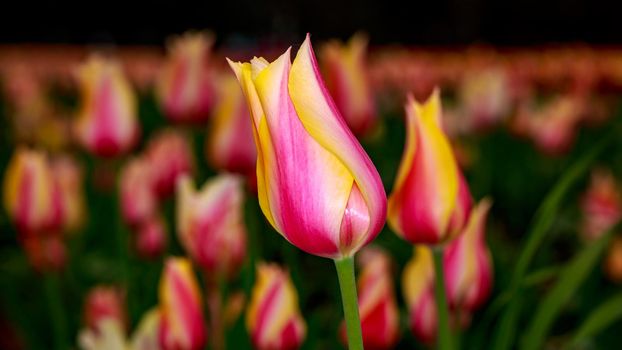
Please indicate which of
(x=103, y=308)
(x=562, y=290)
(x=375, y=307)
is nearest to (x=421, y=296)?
(x=375, y=307)

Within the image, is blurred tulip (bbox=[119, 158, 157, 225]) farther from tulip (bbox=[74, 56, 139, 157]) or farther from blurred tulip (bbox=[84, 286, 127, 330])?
blurred tulip (bbox=[84, 286, 127, 330])

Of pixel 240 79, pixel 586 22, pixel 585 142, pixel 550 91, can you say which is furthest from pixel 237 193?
pixel 586 22

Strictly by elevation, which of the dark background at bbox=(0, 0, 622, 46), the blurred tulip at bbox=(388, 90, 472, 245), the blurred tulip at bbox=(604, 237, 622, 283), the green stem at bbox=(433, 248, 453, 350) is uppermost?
the dark background at bbox=(0, 0, 622, 46)

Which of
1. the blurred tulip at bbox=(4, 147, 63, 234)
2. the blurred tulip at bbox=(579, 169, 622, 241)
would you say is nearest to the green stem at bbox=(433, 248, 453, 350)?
the blurred tulip at bbox=(4, 147, 63, 234)

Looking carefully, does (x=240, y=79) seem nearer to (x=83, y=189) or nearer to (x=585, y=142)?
(x=83, y=189)

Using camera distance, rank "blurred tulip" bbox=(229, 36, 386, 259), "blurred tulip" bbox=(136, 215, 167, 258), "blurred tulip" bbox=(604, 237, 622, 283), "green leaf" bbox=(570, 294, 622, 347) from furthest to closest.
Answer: "blurred tulip" bbox=(604, 237, 622, 283) → "blurred tulip" bbox=(136, 215, 167, 258) → "green leaf" bbox=(570, 294, 622, 347) → "blurred tulip" bbox=(229, 36, 386, 259)
